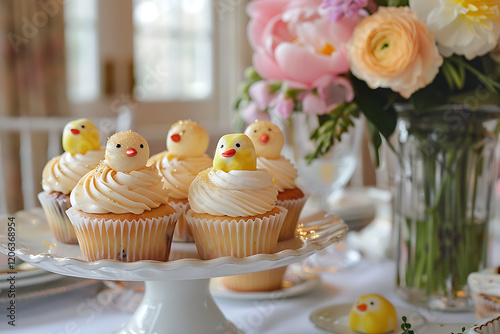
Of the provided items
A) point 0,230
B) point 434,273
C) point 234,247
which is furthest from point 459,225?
point 0,230

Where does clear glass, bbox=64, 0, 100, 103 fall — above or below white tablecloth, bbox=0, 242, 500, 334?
above

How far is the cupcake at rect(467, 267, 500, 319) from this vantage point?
3.02 ft

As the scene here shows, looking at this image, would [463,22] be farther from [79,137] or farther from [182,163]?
[79,137]

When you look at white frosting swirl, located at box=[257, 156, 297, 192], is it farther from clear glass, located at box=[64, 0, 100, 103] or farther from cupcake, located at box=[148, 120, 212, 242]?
clear glass, located at box=[64, 0, 100, 103]

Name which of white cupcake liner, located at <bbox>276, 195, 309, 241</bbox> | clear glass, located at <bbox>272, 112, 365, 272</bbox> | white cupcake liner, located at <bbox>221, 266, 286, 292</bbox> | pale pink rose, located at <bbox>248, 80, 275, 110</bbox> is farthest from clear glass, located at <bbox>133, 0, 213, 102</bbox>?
white cupcake liner, located at <bbox>276, 195, 309, 241</bbox>

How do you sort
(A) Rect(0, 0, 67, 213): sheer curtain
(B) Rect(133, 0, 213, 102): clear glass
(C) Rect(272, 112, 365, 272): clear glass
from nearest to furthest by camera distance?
1. (C) Rect(272, 112, 365, 272): clear glass
2. (A) Rect(0, 0, 67, 213): sheer curtain
3. (B) Rect(133, 0, 213, 102): clear glass

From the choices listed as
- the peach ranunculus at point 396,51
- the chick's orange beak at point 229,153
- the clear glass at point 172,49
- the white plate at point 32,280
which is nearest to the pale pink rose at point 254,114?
Result: the peach ranunculus at point 396,51

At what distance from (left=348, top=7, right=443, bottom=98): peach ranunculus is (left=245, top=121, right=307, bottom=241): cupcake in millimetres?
188

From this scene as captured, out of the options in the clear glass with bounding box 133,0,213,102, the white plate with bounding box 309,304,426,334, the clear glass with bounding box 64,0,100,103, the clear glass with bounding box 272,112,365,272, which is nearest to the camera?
the white plate with bounding box 309,304,426,334

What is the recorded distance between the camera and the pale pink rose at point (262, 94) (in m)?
1.17

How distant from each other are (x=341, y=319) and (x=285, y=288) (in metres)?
0.19

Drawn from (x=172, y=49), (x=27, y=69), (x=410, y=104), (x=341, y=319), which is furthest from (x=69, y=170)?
(x=172, y=49)

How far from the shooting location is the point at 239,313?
108 centimetres

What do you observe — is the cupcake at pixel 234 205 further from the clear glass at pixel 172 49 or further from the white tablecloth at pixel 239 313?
the clear glass at pixel 172 49
